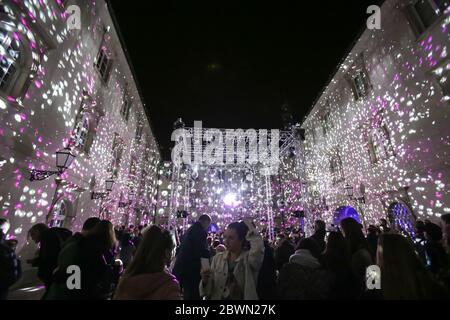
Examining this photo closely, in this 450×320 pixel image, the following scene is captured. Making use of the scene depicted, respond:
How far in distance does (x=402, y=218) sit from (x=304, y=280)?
366 inches

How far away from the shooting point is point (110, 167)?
36.8 ft

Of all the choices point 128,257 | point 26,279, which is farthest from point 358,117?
point 26,279

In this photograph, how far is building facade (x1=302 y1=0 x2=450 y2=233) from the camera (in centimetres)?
684

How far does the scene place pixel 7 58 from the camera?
5035 millimetres

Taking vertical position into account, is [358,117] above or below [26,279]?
above

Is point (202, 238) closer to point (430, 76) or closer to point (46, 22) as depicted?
point (46, 22)

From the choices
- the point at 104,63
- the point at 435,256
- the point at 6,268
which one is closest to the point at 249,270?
the point at 6,268

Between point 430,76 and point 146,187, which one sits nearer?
point 430,76

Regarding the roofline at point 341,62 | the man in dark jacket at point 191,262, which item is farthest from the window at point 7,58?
the roofline at point 341,62

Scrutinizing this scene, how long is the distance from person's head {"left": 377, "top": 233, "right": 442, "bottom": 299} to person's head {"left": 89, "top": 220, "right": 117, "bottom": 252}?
2.56m

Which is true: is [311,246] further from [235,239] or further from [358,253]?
[235,239]

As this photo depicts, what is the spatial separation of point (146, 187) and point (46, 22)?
1505 cm

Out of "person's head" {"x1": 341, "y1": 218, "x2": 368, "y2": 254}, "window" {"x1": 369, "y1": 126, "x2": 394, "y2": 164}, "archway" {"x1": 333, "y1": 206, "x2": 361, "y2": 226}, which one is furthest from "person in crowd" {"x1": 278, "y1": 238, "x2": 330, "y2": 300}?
"archway" {"x1": 333, "y1": 206, "x2": 361, "y2": 226}

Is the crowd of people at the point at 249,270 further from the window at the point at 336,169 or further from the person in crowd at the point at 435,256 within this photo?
the window at the point at 336,169
